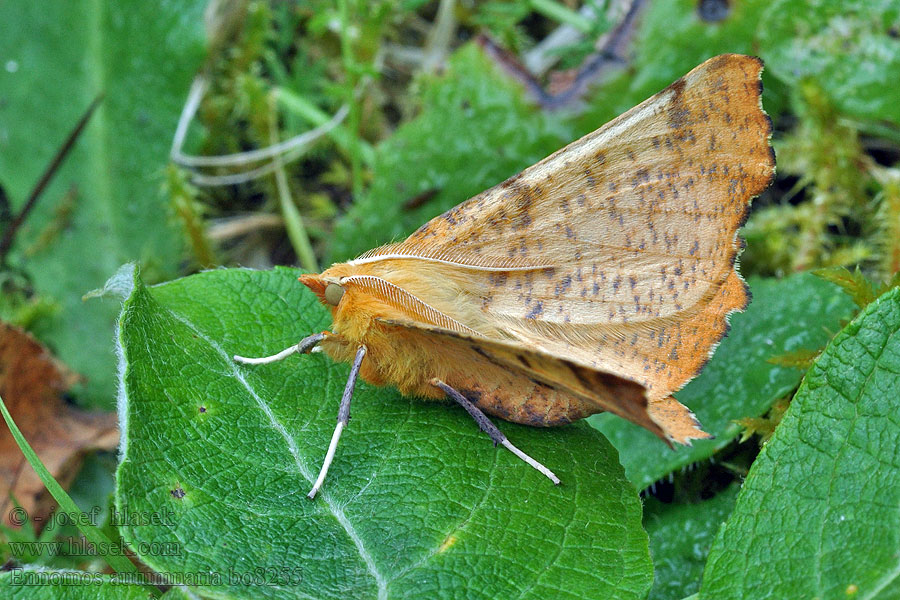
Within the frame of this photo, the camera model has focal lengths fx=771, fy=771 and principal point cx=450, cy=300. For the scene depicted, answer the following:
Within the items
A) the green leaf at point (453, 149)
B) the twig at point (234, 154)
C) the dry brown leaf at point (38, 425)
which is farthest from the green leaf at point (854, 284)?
the dry brown leaf at point (38, 425)

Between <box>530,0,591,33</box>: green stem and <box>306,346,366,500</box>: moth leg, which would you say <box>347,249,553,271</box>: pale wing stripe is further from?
<box>530,0,591,33</box>: green stem

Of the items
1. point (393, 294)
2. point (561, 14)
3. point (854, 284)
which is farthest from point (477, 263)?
point (561, 14)

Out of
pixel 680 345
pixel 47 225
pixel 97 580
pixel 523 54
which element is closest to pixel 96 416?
pixel 47 225

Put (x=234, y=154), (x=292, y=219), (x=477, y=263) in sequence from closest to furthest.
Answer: (x=477, y=263) < (x=292, y=219) < (x=234, y=154)

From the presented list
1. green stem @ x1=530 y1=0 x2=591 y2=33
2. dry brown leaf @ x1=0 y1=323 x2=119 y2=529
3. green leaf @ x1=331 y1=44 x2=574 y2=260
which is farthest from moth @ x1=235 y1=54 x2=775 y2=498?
green stem @ x1=530 y1=0 x2=591 y2=33

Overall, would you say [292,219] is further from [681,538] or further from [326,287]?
[681,538]

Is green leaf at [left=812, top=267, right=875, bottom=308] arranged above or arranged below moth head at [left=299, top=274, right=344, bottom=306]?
below

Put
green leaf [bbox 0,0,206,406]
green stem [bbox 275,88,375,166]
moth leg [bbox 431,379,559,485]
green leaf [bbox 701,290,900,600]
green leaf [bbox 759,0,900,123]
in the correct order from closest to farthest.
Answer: green leaf [bbox 701,290,900,600], moth leg [bbox 431,379,559,485], green leaf [bbox 759,0,900,123], green leaf [bbox 0,0,206,406], green stem [bbox 275,88,375,166]
